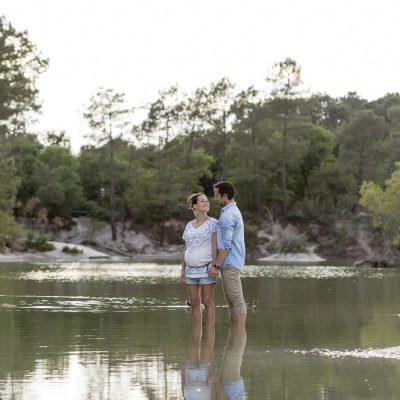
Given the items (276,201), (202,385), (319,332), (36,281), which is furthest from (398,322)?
(276,201)

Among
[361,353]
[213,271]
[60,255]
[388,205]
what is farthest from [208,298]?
[60,255]

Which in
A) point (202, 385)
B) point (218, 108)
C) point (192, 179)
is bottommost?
point (202, 385)

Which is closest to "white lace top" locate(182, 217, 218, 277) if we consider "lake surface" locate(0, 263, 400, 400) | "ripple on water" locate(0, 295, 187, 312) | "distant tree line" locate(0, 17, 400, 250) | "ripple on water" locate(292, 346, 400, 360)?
"lake surface" locate(0, 263, 400, 400)

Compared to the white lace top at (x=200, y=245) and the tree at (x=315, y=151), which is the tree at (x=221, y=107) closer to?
the tree at (x=315, y=151)

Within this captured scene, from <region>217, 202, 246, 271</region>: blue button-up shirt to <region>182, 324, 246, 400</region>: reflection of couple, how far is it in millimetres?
972

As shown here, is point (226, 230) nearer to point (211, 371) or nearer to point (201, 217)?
point (201, 217)

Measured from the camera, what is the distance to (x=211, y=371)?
841cm

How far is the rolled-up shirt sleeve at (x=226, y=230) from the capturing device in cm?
1172

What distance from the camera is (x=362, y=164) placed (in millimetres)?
76938

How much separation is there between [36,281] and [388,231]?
124 feet

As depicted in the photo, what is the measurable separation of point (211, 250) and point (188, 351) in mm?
2193

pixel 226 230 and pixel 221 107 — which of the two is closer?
pixel 226 230

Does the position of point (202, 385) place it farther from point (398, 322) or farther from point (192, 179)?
point (192, 179)

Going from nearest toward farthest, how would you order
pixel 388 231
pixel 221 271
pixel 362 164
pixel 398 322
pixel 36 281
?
1. pixel 221 271
2. pixel 398 322
3. pixel 36 281
4. pixel 388 231
5. pixel 362 164
